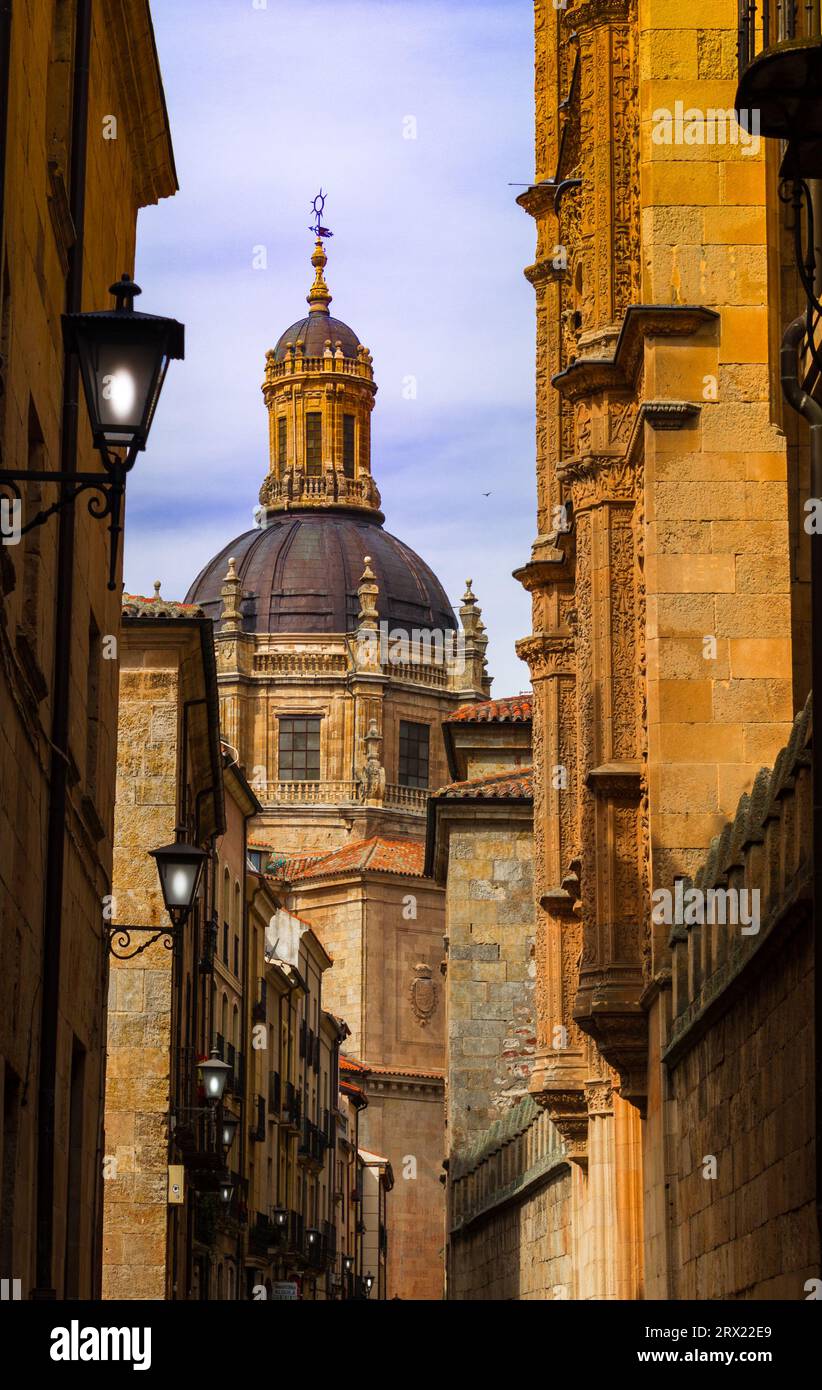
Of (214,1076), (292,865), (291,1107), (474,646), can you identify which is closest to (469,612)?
(474,646)

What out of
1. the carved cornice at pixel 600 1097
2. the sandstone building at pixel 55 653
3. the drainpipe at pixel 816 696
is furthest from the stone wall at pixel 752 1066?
the carved cornice at pixel 600 1097

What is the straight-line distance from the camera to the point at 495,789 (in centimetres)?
4150

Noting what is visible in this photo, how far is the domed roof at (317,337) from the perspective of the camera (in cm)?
11062

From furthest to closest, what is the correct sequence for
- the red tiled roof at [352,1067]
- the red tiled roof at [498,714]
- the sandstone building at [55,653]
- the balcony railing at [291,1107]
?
the red tiled roof at [352,1067] → the balcony railing at [291,1107] → the red tiled roof at [498,714] → the sandstone building at [55,653]

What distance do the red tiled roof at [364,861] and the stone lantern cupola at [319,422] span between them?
763 inches

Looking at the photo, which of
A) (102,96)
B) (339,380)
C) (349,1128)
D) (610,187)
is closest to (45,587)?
(102,96)

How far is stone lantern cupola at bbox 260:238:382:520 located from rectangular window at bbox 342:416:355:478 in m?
0.03

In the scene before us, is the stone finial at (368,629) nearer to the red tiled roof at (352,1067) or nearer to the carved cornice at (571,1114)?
the red tiled roof at (352,1067)

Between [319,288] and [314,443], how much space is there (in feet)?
37.5

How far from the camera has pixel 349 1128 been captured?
82.2 meters

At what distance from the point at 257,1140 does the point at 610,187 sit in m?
31.3

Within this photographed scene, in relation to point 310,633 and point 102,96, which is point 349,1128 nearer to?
point 310,633

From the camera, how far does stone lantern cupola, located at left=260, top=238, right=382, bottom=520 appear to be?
109562mm

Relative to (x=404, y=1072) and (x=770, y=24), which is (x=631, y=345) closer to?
(x=770, y=24)
